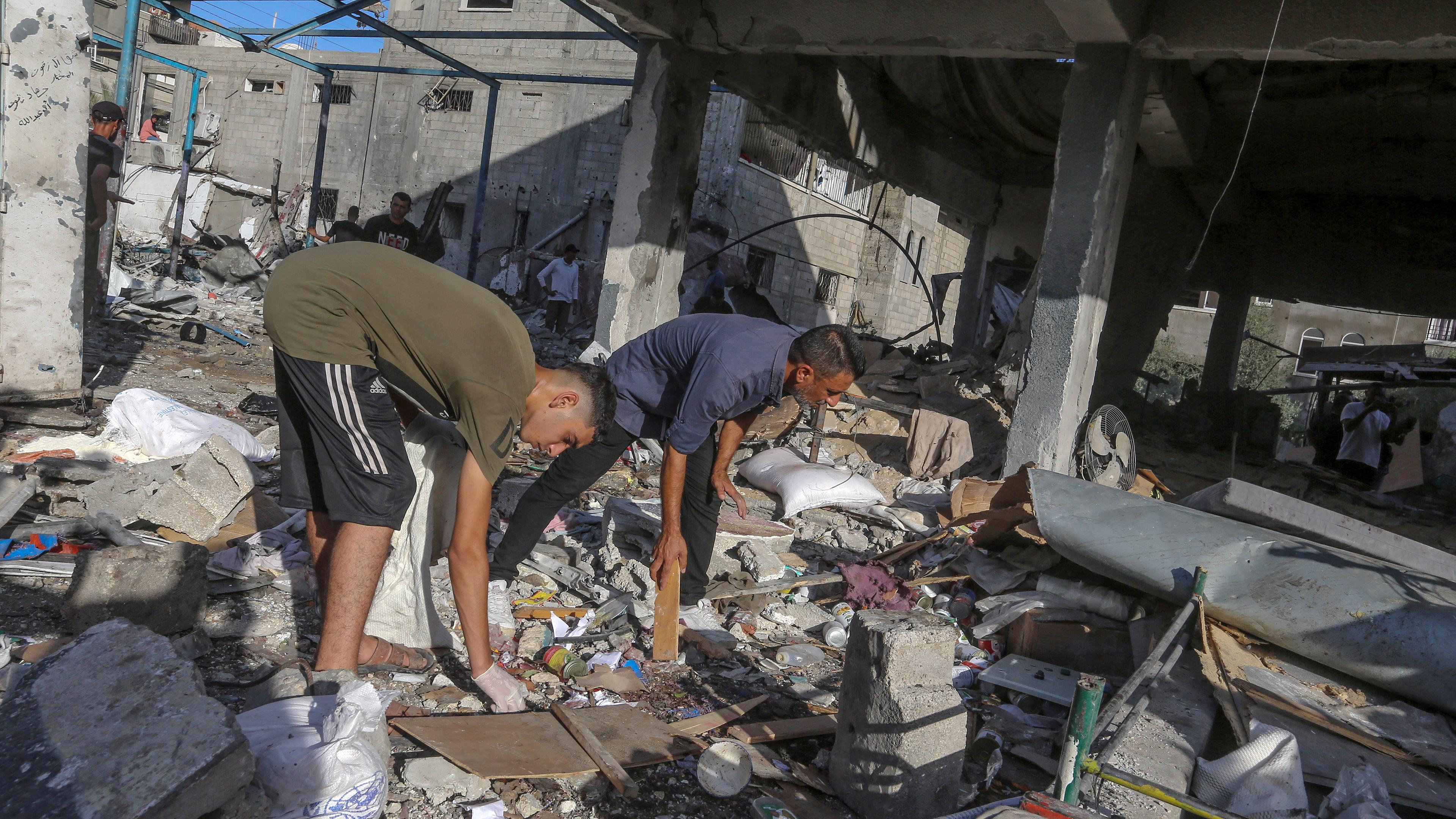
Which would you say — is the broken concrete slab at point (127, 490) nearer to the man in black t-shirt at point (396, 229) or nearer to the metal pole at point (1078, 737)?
the metal pole at point (1078, 737)

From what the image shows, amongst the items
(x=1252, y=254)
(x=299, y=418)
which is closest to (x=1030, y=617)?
(x=299, y=418)

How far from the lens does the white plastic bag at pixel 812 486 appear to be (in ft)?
17.0

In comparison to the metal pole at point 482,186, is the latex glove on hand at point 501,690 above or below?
below

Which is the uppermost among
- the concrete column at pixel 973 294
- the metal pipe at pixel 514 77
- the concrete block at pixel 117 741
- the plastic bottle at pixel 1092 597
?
the metal pipe at pixel 514 77

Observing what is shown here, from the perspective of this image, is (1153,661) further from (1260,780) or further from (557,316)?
(557,316)

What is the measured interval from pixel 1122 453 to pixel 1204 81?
9.45 ft

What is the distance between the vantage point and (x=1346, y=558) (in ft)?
10.5

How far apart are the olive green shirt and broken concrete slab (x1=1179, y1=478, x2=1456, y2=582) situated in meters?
3.05

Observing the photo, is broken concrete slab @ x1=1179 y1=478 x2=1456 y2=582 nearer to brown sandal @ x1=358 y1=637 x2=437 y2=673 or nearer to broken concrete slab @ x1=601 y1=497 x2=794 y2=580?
broken concrete slab @ x1=601 y1=497 x2=794 y2=580

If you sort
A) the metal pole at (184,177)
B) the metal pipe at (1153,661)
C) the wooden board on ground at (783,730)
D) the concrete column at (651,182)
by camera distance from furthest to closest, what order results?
1. the metal pole at (184,177)
2. the concrete column at (651,182)
3. the wooden board on ground at (783,730)
4. the metal pipe at (1153,661)

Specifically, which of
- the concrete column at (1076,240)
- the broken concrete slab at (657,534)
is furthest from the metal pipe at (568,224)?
the broken concrete slab at (657,534)

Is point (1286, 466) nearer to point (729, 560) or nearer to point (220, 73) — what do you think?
point (729, 560)

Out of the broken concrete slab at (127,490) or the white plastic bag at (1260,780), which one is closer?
the white plastic bag at (1260,780)

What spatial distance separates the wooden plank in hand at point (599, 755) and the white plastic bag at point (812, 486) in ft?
9.33
